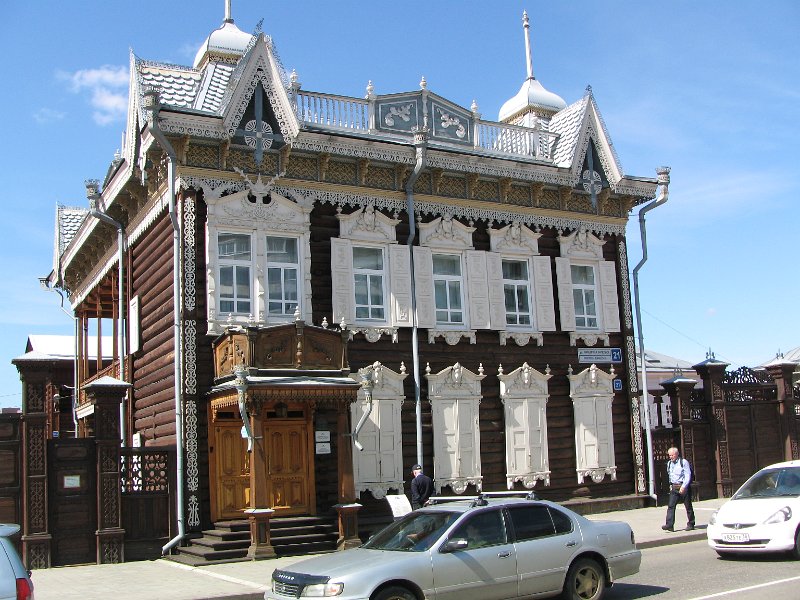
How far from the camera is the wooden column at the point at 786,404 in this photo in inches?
950

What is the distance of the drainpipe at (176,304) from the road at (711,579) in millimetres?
8231

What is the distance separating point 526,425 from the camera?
68.5 feet

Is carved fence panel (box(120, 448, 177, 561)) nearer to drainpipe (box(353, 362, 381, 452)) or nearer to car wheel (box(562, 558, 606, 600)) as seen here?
drainpipe (box(353, 362, 381, 452))

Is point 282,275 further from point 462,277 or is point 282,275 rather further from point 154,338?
point 462,277

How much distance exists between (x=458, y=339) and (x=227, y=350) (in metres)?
5.63

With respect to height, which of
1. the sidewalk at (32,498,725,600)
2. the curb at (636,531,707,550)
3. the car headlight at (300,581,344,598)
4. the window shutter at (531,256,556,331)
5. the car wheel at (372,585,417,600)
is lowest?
the curb at (636,531,707,550)

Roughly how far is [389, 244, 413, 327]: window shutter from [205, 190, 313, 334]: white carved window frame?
77.9 inches

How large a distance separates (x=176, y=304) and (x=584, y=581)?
987cm

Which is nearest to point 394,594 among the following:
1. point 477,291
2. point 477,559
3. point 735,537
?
point 477,559

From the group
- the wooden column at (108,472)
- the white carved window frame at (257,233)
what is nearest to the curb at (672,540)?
the white carved window frame at (257,233)

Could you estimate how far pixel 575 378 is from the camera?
21688 mm

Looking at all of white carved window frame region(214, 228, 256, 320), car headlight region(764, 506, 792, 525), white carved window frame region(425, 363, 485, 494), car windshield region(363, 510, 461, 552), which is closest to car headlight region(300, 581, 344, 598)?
car windshield region(363, 510, 461, 552)

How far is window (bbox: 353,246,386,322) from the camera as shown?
63.4ft

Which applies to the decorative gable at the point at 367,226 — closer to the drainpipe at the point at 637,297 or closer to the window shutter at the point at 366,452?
the window shutter at the point at 366,452
